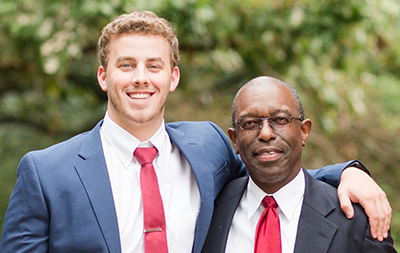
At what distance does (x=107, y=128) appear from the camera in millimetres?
2779

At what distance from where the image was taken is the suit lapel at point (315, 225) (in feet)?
7.72

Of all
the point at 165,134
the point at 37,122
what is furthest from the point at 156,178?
the point at 37,122

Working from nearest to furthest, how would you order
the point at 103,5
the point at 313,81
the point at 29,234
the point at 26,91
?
the point at 29,234, the point at 103,5, the point at 313,81, the point at 26,91

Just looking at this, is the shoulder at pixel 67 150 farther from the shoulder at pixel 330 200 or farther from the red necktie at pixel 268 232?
the shoulder at pixel 330 200

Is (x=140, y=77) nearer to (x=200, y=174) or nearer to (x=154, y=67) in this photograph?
(x=154, y=67)

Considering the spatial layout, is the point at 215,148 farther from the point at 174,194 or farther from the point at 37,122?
the point at 37,122

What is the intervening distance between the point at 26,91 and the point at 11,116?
111 cm

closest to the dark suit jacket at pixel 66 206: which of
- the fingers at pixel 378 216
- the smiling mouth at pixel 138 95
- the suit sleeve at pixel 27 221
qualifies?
the suit sleeve at pixel 27 221

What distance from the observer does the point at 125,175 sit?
265 centimetres

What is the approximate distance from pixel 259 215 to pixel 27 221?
4.30 feet

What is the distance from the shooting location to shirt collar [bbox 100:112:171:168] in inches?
106

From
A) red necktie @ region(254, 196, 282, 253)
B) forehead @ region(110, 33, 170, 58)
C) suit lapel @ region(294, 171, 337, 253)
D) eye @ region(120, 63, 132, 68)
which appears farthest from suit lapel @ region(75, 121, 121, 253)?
suit lapel @ region(294, 171, 337, 253)

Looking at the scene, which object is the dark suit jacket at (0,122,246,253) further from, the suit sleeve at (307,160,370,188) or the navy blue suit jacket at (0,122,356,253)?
the suit sleeve at (307,160,370,188)

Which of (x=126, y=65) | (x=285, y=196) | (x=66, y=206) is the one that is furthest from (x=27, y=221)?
(x=285, y=196)
